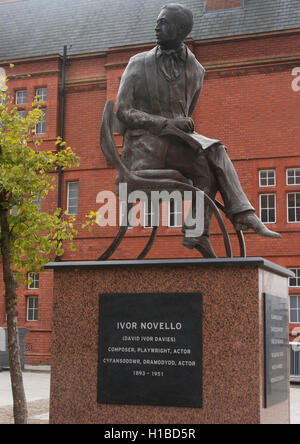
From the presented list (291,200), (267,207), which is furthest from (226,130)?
(291,200)

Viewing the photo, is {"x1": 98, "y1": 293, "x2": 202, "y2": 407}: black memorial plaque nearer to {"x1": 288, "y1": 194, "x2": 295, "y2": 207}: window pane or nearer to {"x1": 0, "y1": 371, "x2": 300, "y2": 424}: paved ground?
{"x1": 0, "y1": 371, "x2": 300, "y2": 424}: paved ground

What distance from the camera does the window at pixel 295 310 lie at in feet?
62.9

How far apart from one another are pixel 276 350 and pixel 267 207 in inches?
608

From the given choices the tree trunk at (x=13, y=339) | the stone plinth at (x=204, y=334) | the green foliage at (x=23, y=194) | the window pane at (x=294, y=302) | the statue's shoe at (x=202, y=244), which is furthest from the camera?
the window pane at (x=294, y=302)

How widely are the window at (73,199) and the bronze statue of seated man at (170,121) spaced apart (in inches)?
655

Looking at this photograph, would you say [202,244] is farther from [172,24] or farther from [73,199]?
[73,199]

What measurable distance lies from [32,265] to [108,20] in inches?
625

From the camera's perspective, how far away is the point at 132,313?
5059 millimetres

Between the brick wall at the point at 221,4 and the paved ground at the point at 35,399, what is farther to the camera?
the brick wall at the point at 221,4

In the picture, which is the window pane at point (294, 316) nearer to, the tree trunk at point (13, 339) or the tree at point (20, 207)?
the tree at point (20, 207)

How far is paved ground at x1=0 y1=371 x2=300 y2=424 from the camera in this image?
9727mm

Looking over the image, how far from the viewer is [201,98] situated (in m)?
20.8

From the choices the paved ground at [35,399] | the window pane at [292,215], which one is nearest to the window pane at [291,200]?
the window pane at [292,215]
